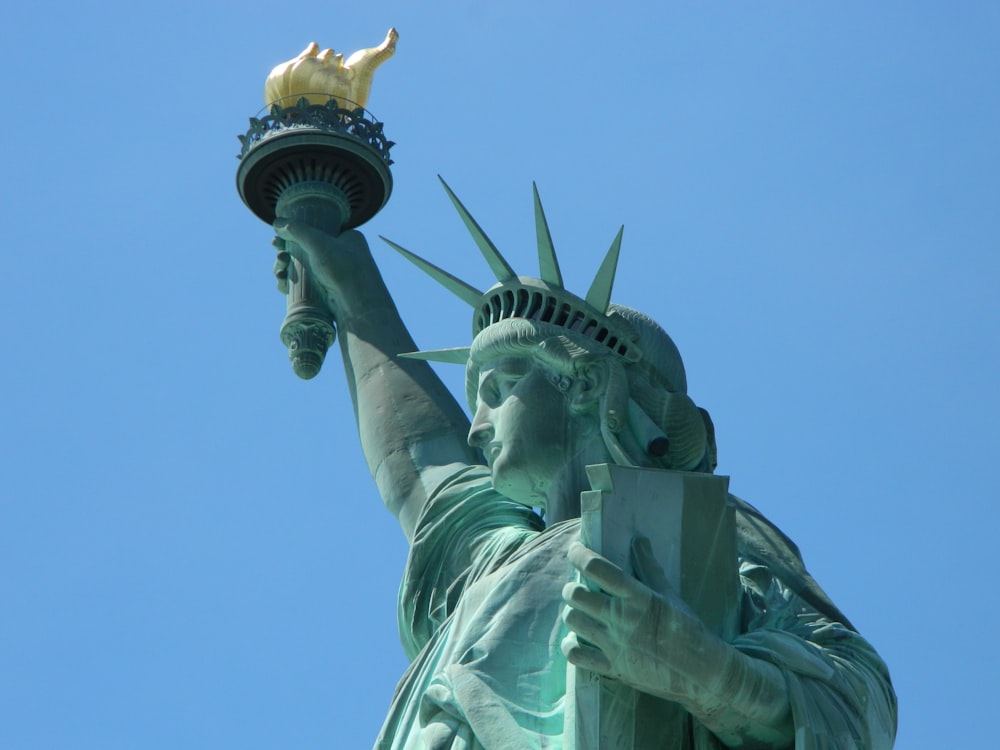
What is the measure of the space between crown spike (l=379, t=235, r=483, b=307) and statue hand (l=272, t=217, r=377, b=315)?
5.44ft

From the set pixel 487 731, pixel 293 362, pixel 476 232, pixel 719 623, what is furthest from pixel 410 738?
pixel 293 362

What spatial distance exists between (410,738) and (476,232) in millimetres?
2704

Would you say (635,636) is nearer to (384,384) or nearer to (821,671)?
(821,671)

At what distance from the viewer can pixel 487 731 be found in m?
13.0

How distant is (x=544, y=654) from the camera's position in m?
13.4

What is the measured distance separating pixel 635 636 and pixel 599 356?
2.24m

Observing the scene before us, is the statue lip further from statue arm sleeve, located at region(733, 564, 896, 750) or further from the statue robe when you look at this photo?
statue arm sleeve, located at region(733, 564, 896, 750)

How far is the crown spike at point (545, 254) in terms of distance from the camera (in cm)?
1456

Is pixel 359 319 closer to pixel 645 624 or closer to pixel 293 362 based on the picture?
pixel 293 362

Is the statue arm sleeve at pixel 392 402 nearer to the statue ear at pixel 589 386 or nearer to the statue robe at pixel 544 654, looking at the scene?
the statue robe at pixel 544 654

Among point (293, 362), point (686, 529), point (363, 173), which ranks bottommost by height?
point (686, 529)

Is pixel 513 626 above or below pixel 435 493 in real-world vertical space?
below

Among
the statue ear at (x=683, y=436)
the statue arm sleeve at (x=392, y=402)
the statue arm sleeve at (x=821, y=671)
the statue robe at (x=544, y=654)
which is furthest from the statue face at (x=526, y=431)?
the statue arm sleeve at (x=392, y=402)

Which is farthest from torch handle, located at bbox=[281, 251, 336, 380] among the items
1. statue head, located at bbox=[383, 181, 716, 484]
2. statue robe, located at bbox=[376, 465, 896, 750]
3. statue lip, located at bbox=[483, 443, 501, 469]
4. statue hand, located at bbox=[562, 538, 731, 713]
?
statue hand, located at bbox=[562, 538, 731, 713]
